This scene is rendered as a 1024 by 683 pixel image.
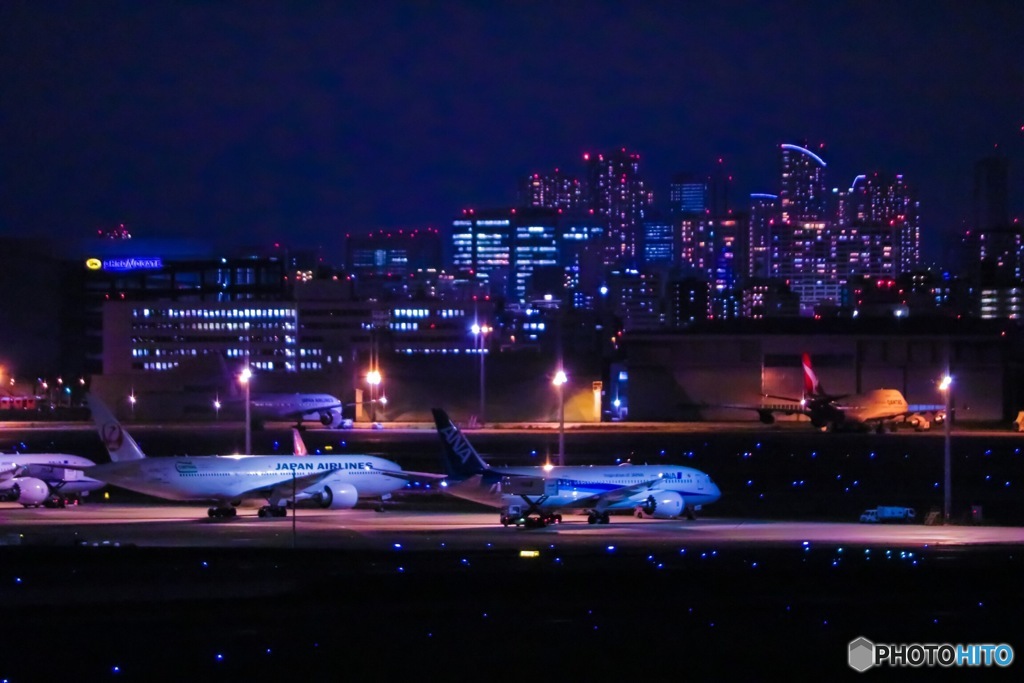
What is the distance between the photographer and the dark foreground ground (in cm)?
2048

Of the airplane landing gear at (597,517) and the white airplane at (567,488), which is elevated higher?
the white airplane at (567,488)

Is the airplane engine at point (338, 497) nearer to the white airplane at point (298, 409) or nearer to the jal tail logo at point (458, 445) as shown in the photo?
the jal tail logo at point (458, 445)

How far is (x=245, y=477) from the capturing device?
47531 mm

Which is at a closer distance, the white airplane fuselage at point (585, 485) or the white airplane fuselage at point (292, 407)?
the white airplane fuselage at point (585, 485)

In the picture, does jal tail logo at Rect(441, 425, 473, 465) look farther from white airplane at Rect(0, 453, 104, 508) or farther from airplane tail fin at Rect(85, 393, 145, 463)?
white airplane at Rect(0, 453, 104, 508)

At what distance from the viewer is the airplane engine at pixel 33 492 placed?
5112cm

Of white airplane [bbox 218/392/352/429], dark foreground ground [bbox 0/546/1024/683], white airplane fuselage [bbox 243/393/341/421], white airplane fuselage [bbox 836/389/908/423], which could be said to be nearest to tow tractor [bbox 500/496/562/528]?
dark foreground ground [bbox 0/546/1024/683]

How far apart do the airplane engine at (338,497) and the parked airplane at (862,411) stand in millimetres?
58026

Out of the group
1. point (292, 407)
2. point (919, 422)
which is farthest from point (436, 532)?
point (292, 407)

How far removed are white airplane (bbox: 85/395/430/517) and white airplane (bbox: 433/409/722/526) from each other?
1379 millimetres

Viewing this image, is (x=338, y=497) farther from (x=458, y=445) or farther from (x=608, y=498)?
(x=608, y=498)

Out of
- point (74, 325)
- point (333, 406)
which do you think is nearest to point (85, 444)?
Answer: point (333, 406)

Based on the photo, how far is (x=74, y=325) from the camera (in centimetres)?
19450

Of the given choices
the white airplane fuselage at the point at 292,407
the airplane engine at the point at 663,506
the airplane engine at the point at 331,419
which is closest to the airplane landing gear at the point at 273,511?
the airplane engine at the point at 663,506
